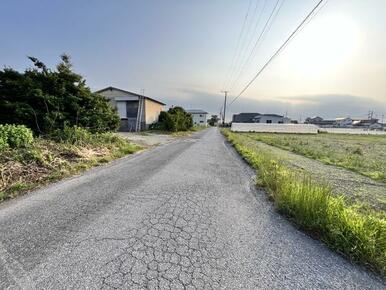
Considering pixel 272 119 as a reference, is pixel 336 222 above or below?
below

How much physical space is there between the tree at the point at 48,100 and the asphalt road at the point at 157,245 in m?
6.04

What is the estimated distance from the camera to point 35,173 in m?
6.08

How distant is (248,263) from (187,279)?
76 cm

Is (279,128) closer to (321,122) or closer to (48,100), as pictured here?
(48,100)

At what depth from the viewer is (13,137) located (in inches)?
294

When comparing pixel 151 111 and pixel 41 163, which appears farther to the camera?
pixel 151 111

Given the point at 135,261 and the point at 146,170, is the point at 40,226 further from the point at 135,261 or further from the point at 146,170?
the point at 146,170

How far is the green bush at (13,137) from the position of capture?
23.2ft

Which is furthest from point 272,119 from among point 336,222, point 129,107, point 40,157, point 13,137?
point 336,222

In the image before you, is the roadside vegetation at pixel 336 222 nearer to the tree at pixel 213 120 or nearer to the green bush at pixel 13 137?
the green bush at pixel 13 137

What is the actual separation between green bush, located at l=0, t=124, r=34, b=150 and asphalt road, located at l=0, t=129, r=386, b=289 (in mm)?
3206

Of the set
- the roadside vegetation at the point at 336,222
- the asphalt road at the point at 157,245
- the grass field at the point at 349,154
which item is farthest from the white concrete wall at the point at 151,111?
the roadside vegetation at the point at 336,222

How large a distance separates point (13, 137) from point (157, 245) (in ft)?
23.1

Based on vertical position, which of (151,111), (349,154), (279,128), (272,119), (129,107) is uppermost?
(272,119)
